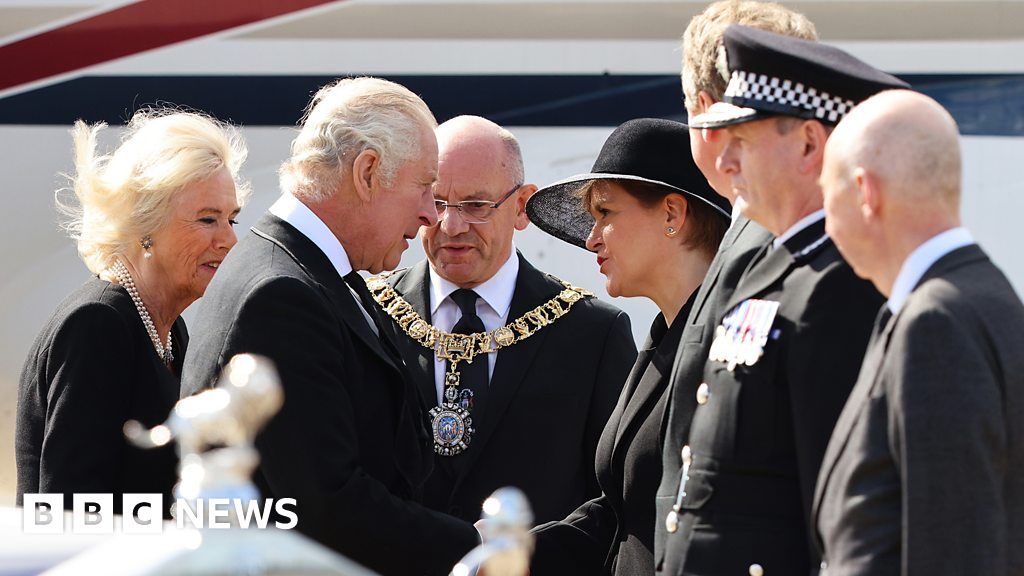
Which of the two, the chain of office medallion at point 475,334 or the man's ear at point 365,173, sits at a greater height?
the man's ear at point 365,173

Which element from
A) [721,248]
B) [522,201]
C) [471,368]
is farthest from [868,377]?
[522,201]

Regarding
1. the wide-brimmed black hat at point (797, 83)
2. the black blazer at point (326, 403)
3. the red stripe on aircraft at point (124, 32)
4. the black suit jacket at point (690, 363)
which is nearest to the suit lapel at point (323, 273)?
the black blazer at point (326, 403)

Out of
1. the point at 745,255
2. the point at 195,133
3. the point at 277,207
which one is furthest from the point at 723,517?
the point at 195,133

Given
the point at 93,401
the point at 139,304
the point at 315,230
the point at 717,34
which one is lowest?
the point at 93,401

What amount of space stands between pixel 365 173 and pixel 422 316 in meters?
0.80

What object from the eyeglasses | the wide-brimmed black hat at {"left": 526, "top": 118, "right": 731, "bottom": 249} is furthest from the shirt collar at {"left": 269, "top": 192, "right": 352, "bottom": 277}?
the eyeglasses

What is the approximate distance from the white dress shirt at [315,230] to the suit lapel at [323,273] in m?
0.01

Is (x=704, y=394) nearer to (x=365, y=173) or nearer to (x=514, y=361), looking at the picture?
(x=365, y=173)

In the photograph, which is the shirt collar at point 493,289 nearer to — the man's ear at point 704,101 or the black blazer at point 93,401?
the black blazer at point 93,401

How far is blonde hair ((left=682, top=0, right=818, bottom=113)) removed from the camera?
2.29 meters

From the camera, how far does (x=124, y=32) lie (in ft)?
15.1

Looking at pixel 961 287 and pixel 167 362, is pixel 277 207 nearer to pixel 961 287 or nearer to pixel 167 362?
pixel 167 362

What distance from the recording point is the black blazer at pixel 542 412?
310cm

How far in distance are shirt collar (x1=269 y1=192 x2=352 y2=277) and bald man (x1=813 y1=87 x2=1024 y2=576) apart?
1.16 metres
